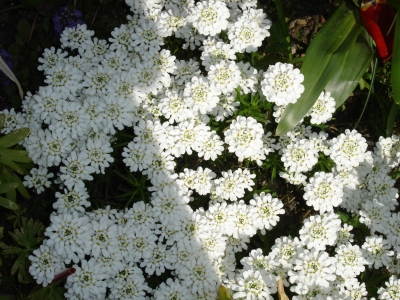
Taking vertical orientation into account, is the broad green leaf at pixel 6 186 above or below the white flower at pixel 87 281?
above

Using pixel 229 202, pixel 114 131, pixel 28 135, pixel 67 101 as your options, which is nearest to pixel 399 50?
pixel 229 202

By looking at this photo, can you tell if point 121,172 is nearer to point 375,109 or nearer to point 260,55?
point 260,55

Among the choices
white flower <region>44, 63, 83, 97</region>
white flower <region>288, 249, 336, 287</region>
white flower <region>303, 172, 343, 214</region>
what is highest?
white flower <region>44, 63, 83, 97</region>

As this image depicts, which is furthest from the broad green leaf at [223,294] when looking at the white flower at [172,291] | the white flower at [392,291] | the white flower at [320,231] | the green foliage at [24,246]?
the green foliage at [24,246]

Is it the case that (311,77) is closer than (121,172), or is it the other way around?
(311,77)

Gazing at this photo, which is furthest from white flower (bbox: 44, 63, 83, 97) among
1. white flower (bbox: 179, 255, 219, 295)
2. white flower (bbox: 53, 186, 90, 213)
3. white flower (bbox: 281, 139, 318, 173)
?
white flower (bbox: 281, 139, 318, 173)

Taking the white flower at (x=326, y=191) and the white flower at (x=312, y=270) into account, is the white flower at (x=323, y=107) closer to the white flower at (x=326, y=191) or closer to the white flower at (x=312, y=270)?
the white flower at (x=326, y=191)

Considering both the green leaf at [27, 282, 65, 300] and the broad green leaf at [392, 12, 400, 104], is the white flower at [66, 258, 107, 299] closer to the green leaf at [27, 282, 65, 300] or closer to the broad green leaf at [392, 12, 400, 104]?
the green leaf at [27, 282, 65, 300]
